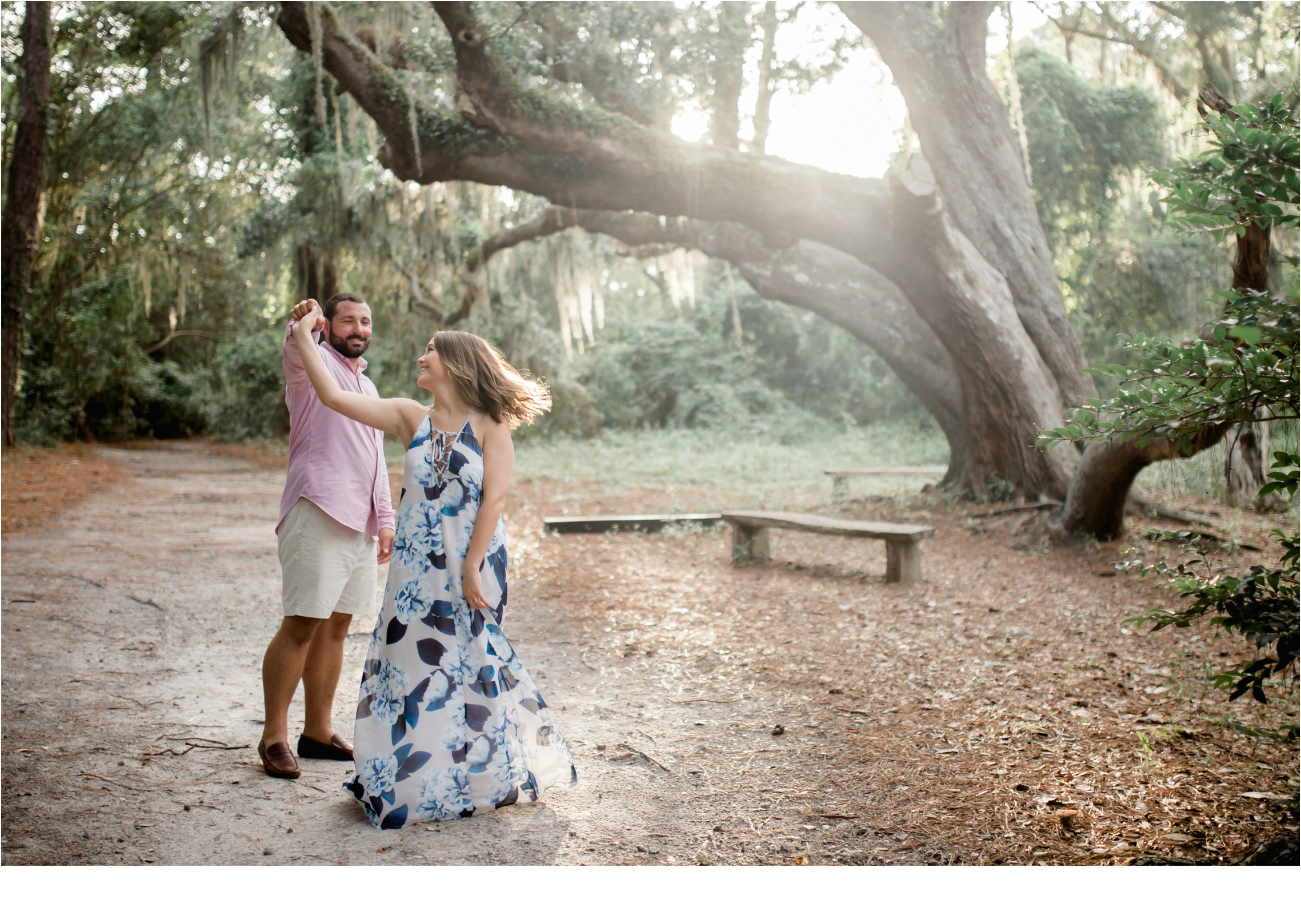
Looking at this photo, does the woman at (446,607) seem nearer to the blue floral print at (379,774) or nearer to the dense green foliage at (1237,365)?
the blue floral print at (379,774)

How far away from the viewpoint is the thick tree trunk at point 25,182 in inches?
459

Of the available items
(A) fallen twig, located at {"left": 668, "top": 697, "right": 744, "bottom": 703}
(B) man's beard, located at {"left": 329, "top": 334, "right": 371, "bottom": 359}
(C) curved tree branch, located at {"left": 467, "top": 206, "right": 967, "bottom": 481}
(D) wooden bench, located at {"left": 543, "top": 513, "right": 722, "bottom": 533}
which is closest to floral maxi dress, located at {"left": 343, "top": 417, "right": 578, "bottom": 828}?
(B) man's beard, located at {"left": 329, "top": 334, "right": 371, "bottom": 359}

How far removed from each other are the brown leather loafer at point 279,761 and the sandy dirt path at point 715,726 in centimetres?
4

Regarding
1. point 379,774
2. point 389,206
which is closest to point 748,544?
point 379,774

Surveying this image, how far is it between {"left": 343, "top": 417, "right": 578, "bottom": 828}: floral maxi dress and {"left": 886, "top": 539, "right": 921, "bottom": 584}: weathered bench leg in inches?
146

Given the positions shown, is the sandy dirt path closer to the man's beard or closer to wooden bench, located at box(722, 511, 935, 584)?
wooden bench, located at box(722, 511, 935, 584)

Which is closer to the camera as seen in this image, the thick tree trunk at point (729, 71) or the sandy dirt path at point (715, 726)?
the sandy dirt path at point (715, 726)

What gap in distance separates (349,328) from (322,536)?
70cm

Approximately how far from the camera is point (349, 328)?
120 inches

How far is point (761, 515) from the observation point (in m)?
6.72

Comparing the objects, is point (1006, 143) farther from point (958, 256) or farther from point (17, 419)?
point (17, 419)

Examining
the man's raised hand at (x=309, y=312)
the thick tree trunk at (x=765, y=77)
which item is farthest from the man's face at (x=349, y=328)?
the thick tree trunk at (x=765, y=77)

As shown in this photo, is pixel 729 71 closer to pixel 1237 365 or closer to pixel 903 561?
pixel 903 561
